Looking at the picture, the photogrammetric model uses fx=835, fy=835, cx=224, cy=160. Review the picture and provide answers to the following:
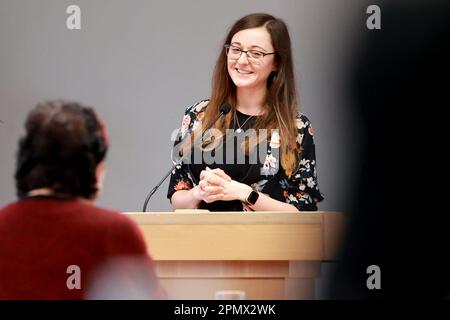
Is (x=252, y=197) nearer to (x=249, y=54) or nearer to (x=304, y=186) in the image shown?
(x=304, y=186)

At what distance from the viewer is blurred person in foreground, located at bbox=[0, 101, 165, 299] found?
138cm

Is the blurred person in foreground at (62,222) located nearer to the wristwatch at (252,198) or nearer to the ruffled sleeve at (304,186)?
the wristwatch at (252,198)

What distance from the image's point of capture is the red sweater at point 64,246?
137cm

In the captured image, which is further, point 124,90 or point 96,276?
point 124,90

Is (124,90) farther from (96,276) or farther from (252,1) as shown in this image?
(96,276)

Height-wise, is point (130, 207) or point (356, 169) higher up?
point (356, 169)

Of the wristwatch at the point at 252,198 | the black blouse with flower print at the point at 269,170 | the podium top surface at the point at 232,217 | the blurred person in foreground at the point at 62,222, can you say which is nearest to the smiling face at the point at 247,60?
the black blouse with flower print at the point at 269,170

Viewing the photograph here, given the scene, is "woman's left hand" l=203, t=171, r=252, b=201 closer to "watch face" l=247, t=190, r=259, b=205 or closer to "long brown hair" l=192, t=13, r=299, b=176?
"watch face" l=247, t=190, r=259, b=205

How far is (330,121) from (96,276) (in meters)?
1.10

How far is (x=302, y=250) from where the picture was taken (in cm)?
182

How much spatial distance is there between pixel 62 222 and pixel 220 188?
80 centimetres

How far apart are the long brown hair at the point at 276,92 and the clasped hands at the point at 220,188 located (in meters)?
0.19

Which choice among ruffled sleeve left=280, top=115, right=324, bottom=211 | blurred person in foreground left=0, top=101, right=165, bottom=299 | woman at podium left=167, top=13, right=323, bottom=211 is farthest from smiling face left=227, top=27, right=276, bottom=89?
blurred person in foreground left=0, top=101, right=165, bottom=299
